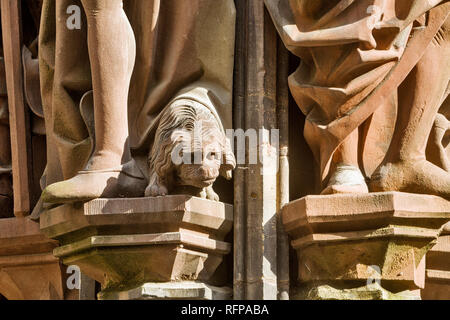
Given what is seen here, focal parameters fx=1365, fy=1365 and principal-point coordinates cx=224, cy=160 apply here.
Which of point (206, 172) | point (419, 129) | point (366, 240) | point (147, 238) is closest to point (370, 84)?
point (419, 129)

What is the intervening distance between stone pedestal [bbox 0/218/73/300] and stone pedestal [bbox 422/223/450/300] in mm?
1474

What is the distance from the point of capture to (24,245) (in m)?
5.71

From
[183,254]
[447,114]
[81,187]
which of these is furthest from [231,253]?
[447,114]

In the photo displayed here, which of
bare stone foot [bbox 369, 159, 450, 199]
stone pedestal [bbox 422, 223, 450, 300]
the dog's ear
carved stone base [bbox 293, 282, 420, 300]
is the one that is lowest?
carved stone base [bbox 293, 282, 420, 300]

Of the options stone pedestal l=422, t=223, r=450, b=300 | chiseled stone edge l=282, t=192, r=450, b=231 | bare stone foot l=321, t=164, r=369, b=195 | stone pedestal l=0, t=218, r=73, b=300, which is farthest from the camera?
stone pedestal l=0, t=218, r=73, b=300

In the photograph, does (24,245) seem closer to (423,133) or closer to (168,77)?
(168,77)

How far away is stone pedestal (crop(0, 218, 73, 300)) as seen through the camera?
223 inches

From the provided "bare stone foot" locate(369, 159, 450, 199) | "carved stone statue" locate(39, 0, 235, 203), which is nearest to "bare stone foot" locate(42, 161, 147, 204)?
"carved stone statue" locate(39, 0, 235, 203)

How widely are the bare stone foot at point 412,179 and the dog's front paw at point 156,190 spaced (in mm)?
755

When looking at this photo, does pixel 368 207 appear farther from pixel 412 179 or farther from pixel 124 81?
pixel 124 81

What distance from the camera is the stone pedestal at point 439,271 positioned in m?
5.35

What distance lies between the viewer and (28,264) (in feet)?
19.0

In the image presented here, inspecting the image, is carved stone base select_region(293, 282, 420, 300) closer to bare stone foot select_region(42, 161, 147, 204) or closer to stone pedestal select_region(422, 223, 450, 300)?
stone pedestal select_region(422, 223, 450, 300)

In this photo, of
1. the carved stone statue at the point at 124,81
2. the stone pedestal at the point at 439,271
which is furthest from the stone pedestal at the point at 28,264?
the stone pedestal at the point at 439,271
